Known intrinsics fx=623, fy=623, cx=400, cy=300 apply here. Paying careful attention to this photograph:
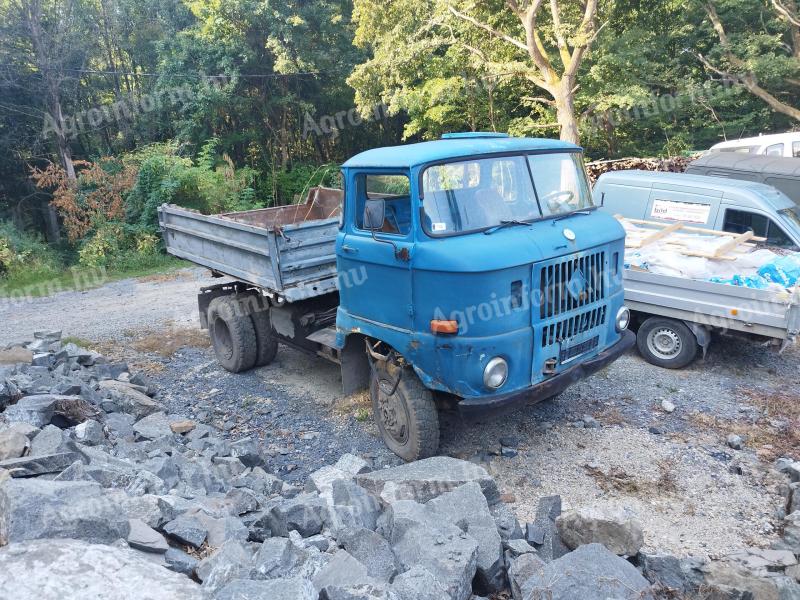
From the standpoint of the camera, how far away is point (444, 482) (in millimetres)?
4211

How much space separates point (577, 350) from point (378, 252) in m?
1.83

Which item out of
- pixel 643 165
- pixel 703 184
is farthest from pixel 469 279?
pixel 643 165

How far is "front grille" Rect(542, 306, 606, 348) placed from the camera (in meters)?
4.87

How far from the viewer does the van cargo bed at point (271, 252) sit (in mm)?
6199

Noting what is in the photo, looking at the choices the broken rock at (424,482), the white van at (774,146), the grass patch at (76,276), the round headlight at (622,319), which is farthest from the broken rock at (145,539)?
the white van at (774,146)

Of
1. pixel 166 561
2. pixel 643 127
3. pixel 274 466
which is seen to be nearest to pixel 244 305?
pixel 274 466

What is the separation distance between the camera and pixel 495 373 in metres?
4.63

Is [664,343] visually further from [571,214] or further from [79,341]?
[79,341]

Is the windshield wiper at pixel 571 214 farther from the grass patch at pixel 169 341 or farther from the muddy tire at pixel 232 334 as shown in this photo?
the grass patch at pixel 169 341

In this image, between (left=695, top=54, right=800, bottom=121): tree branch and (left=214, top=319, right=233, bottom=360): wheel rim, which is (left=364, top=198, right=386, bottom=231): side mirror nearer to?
(left=214, top=319, right=233, bottom=360): wheel rim

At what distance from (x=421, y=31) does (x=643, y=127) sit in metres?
8.04

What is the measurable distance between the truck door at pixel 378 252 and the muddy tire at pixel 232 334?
216cm

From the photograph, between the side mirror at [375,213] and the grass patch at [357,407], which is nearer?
the side mirror at [375,213]

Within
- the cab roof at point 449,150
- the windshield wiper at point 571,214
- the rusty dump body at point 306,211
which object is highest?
the cab roof at point 449,150
